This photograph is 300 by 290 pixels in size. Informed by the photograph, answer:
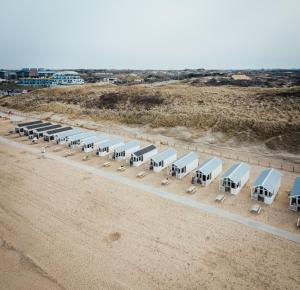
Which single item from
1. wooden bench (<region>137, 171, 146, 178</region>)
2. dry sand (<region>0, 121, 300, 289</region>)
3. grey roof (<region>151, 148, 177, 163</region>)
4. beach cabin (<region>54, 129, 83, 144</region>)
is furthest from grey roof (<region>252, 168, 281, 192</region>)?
beach cabin (<region>54, 129, 83, 144</region>)

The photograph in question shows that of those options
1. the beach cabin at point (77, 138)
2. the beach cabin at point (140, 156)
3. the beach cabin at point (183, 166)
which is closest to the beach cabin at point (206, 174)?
the beach cabin at point (183, 166)

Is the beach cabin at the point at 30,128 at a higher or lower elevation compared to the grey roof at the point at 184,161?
higher

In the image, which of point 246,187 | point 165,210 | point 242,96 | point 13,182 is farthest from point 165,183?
point 242,96

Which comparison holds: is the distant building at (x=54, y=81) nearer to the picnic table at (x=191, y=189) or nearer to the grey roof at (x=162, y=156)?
the grey roof at (x=162, y=156)

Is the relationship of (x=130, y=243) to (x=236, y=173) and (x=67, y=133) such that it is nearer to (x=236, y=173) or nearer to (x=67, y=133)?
(x=236, y=173)

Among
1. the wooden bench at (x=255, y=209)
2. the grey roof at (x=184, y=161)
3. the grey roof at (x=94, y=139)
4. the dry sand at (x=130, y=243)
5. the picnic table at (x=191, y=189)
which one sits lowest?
the dry sand at (x=130, y=243)

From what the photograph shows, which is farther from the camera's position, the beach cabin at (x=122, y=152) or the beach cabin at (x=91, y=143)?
the beach cabin at (x=91, y=143)
